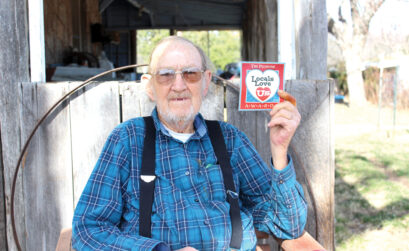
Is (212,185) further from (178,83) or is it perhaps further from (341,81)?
(341,81)

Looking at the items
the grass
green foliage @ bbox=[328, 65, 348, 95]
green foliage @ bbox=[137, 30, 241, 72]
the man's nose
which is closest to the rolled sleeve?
the man's nose

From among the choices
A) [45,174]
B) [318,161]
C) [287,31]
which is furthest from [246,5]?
[45,174]

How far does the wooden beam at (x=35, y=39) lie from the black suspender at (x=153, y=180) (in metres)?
0.84

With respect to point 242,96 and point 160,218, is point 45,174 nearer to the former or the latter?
point 160,218

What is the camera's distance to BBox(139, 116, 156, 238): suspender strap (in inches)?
61.7

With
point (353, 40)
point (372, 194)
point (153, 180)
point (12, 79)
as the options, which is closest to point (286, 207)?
point (153, 180)

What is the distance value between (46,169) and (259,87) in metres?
1.28

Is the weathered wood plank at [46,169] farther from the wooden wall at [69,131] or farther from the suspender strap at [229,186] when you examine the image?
the suspender strap at [229,186]

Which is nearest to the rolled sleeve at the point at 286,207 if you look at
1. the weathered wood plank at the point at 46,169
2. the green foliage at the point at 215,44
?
the weathered wood plank at the point at 46,169

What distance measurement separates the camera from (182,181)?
65.5 inches

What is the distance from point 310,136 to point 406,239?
1.72 metres

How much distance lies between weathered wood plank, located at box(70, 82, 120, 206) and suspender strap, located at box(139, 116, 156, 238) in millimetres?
560

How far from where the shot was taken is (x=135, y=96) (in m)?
2.16

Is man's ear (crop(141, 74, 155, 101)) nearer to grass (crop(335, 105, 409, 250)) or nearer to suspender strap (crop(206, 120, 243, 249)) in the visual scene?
suspender strap (crop(206, 120, 243, 249))
